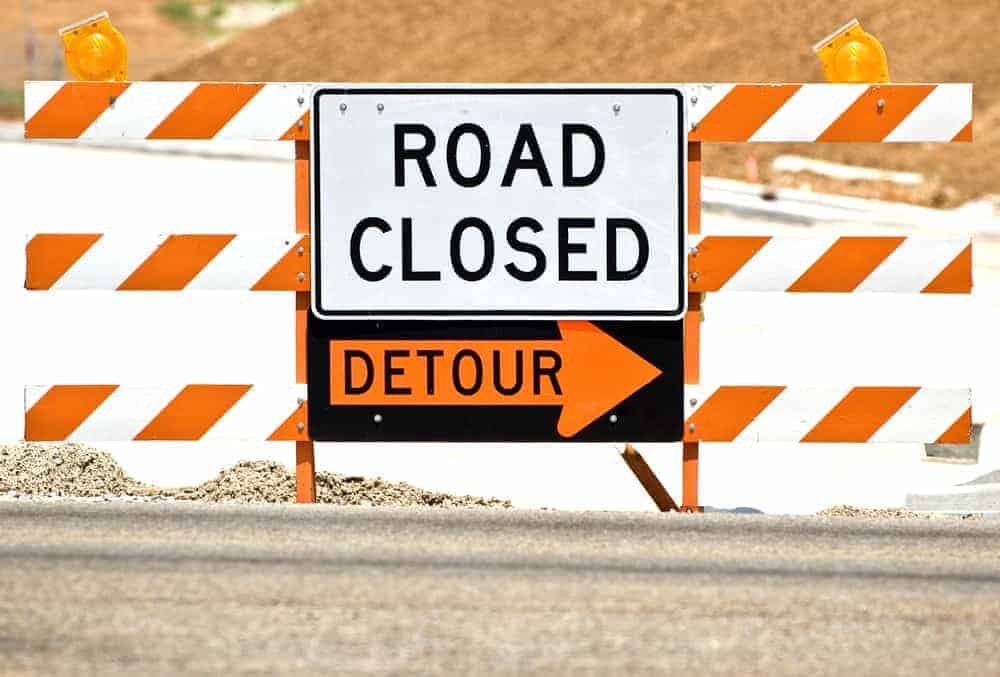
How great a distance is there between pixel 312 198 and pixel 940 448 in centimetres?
509

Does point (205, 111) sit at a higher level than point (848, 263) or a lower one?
higher

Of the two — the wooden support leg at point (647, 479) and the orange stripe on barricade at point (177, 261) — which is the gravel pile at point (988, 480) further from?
the orange stripe on barricade at point (177, 261)

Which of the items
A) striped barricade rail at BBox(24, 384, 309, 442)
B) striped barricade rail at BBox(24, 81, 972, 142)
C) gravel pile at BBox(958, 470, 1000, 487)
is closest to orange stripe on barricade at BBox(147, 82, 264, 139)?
striped barricade rail at BBox(24, 81, 972, 142)

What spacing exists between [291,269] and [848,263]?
6.79 feet

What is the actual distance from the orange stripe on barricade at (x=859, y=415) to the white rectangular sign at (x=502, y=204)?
728 mm

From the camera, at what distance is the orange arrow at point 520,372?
305 inches

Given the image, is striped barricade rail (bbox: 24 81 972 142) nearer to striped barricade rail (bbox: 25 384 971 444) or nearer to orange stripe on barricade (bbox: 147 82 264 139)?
orange stripe on barricade (bbox: 147 82 264 139)

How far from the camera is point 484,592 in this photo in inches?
233

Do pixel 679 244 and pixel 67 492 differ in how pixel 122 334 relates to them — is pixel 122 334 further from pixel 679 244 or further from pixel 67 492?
pixel 679 244

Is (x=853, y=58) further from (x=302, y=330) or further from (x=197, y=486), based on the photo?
(x=197, y=486)

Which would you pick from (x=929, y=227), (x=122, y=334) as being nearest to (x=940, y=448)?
(x=122, y=334)

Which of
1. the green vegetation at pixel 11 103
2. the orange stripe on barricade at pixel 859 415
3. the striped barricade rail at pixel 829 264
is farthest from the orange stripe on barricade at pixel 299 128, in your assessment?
the green vegetation at pixel 11 103

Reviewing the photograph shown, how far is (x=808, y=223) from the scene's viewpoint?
94.3 feet

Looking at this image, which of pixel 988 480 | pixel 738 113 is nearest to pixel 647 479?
pixel 738 113
